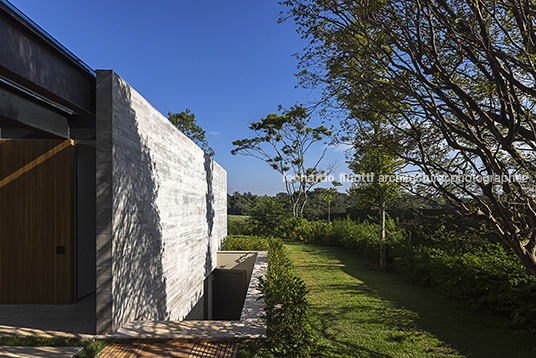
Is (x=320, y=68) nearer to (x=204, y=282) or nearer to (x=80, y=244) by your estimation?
(x=80, y=244)

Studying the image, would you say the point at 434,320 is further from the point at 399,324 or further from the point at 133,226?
the point at 133,226

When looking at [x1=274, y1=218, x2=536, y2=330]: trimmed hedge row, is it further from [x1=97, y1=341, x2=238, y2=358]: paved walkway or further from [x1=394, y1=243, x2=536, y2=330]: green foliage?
[x1=97, y1=341, x2=238, y2=358]: paved walkway

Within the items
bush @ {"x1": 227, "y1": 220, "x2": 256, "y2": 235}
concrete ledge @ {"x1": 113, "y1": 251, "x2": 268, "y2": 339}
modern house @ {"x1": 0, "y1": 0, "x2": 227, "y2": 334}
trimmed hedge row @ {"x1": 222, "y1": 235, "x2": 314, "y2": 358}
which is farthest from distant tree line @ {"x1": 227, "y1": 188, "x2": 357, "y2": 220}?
trimmed hedge row @ {"x1": 222, "y1": 235, "x2": 314, "y2": 358}

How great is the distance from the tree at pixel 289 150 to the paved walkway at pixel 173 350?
773 inches

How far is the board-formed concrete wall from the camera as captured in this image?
3488mm

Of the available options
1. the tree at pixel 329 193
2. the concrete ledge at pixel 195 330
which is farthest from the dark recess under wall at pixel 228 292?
the tree at pixel 329 193

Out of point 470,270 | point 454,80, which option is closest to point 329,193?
point 470,270

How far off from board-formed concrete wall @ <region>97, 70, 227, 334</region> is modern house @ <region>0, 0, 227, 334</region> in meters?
0.01

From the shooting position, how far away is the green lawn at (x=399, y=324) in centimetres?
377

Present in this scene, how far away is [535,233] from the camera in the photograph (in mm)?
2918

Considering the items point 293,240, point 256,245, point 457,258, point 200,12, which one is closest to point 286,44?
point 200,12

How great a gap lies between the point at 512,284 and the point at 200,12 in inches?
342

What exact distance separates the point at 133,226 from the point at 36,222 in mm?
2177

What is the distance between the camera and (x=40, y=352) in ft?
10.3
